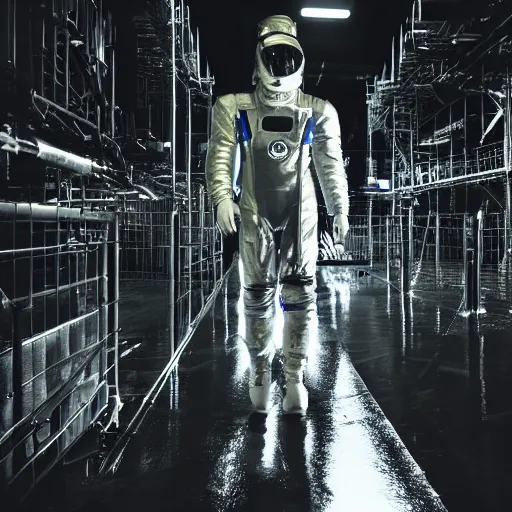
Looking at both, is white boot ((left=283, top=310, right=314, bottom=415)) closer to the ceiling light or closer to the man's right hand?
the man's right hand

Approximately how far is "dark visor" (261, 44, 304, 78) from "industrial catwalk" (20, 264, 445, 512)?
164cm

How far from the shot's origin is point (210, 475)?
183 cm

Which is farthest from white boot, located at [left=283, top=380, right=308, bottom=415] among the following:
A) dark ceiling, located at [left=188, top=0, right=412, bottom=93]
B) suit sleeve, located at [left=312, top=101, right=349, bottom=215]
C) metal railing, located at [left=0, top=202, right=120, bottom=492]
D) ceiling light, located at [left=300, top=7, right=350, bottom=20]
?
ceiling light, located at [left=300, top=7, right=350, bottom=20]

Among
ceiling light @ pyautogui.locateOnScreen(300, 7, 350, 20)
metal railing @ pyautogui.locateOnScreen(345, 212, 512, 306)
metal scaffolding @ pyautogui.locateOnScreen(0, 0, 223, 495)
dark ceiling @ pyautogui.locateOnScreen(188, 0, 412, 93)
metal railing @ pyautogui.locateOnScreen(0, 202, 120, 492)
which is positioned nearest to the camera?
metal railing @ pyautogui.locateOnScreen(0, 202, 120, 492)

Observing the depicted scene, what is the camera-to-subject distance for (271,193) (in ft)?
8.32

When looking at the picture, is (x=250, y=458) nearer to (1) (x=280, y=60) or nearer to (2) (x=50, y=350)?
(1) (x=280, y=60)

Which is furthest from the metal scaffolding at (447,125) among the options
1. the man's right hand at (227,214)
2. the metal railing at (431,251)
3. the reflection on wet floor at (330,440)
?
the man's right hand at (227,214)

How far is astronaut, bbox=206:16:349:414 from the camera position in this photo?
2520 millimetres

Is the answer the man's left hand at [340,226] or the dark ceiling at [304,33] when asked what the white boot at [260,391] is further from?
the dark ceiling at [304,33]

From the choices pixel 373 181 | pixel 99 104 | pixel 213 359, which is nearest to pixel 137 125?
pixel 99 104

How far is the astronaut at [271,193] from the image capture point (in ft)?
8.27

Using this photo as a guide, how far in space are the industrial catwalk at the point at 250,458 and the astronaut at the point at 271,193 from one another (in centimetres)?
26

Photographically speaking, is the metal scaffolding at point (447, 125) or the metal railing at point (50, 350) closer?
the metal railing at point (50, 350)

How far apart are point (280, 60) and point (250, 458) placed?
177 centimetres
